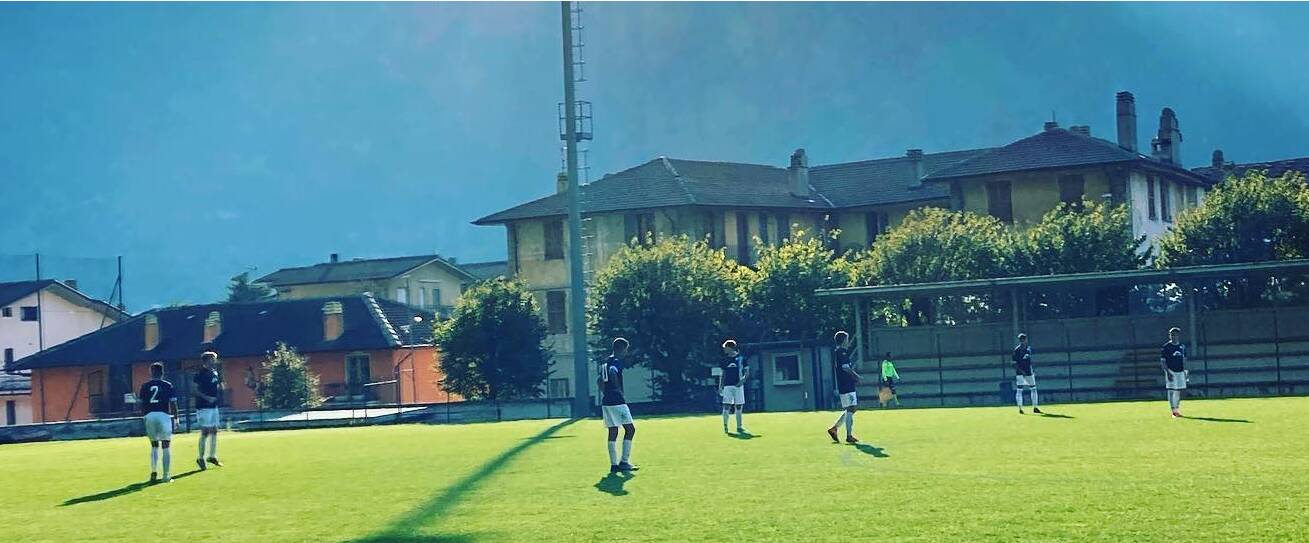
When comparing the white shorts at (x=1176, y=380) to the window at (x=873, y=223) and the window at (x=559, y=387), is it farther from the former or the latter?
the window at (x=873, y=223)

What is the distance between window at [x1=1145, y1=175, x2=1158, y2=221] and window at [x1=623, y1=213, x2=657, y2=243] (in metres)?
21.2

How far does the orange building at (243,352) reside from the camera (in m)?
75.4

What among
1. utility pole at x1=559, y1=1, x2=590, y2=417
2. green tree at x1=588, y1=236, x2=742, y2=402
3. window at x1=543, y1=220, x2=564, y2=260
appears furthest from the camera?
window at x1=543, y1=220, x2=564, y2=260

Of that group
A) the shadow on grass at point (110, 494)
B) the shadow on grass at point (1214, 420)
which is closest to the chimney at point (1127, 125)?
the shadow on grass at point (1214, 420)

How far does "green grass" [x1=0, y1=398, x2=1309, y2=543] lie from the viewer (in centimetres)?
1602

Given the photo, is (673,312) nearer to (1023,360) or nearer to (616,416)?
(1023,360)

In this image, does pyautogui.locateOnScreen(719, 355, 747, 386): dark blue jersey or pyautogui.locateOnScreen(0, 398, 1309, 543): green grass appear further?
pyautogui.locateOnScreen(719, 355, 747, 386): dark blue jersey

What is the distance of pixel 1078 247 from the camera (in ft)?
188

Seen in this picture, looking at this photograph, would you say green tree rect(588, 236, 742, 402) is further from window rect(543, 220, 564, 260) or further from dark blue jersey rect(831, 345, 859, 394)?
dark blue jersey rect(831, 345, 859, 394)

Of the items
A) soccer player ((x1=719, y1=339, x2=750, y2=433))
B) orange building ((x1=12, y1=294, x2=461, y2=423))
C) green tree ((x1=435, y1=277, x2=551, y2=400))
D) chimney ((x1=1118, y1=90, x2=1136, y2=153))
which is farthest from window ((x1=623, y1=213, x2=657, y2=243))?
soccer player ((x1=719, y1=339, x2=750, y2=433))

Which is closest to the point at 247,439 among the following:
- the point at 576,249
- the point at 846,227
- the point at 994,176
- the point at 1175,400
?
the point at 576,249

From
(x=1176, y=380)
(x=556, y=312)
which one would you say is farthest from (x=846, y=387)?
(x=556, y=312)

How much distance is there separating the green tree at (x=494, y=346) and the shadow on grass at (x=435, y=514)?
112 ft

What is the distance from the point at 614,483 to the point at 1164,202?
5542cm
